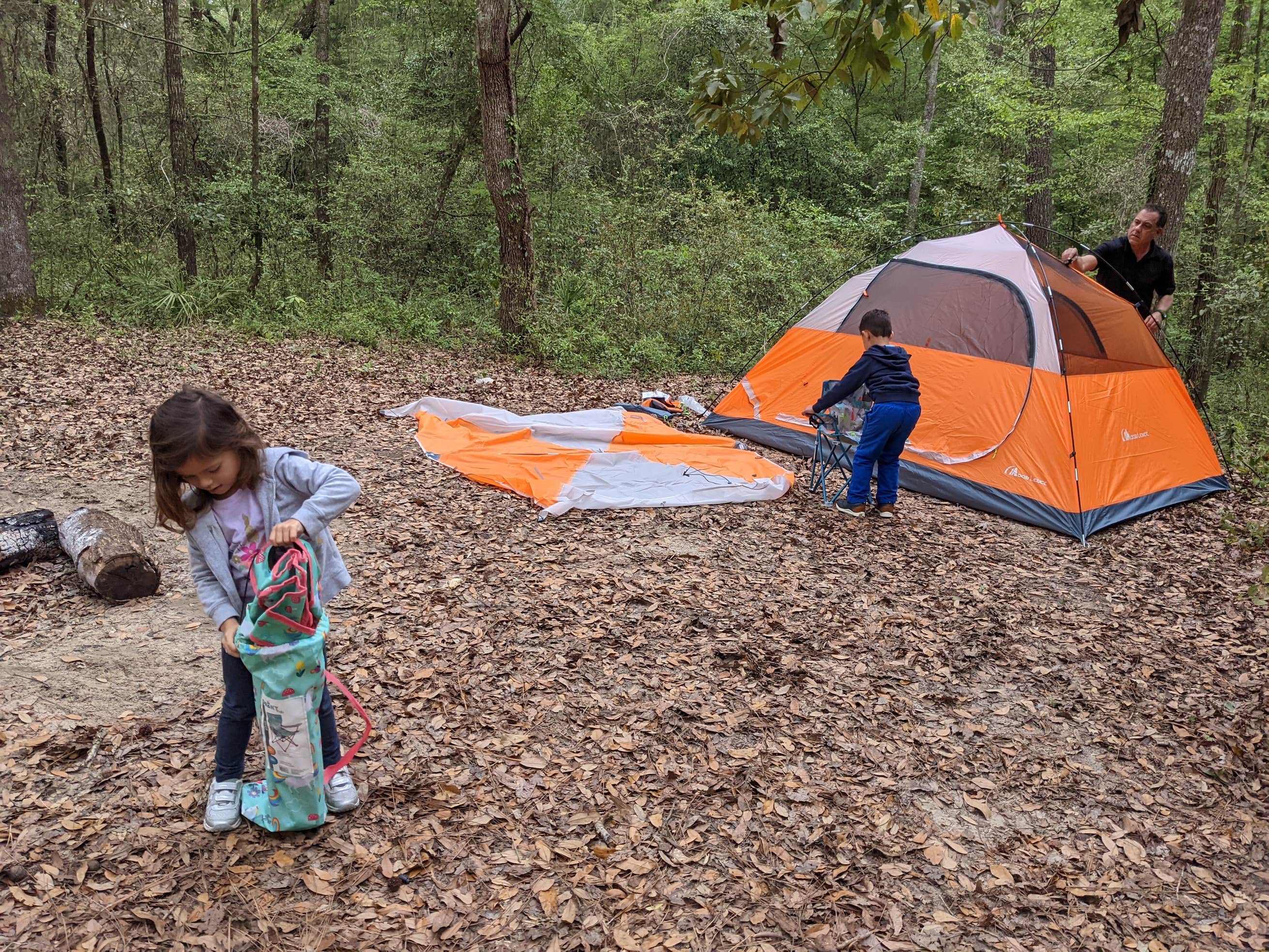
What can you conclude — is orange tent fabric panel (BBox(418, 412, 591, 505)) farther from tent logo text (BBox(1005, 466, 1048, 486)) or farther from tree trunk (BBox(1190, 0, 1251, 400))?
tree trunk (BBox(1190, 0, 1251, 400))

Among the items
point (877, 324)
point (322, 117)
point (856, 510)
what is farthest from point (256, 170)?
point (856, 510)

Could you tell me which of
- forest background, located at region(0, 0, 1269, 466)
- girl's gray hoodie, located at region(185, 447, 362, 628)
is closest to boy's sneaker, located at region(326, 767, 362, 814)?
girl's gray hoodie, located at region(185, 447, 362, 628)

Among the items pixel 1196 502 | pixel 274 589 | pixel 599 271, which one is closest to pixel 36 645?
pixel 274 589

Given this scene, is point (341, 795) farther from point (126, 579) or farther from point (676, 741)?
point (126, 579)

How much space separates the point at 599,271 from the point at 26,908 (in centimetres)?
1045

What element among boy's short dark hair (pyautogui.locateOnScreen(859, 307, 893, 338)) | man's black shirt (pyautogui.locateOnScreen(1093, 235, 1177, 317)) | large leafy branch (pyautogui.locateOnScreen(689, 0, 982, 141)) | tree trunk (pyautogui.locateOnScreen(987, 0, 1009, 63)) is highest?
tree trunk (pyautogui.locateOnScreen(987, 0, 1009, 63))

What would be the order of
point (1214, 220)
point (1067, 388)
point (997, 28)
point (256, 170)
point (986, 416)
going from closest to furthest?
point (1067, 388), point (986, 416), point (256, 170), point (1214, 220), point (997, 28)

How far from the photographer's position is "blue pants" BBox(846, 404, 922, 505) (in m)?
5.60

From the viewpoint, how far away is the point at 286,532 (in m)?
2.31

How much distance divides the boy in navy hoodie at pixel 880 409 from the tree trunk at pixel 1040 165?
9380 mm

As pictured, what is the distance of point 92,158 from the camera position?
49.0 ft

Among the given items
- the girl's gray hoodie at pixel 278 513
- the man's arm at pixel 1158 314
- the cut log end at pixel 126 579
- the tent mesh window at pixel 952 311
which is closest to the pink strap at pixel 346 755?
the girl's gray hoodie at pixel 278 513

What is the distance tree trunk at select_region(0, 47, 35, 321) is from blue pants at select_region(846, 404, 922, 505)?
9.33 m

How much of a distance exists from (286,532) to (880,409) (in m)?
4.25
